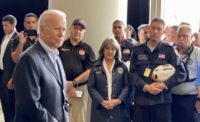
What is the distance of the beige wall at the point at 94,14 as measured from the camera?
4711 millimetres

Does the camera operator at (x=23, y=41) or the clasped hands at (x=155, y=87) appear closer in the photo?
the clasped hands at (x=155, y=87)

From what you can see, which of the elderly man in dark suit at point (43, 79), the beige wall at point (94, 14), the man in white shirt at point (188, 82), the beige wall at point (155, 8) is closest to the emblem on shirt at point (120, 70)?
the man in white shirt at point (188, 82)

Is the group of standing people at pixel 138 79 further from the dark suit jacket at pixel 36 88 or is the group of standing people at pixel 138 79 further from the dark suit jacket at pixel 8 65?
the dark suit jacket at pixel 36 88

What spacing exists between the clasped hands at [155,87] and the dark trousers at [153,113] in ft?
0.56

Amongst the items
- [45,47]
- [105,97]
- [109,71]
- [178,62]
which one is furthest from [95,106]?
[45,47]

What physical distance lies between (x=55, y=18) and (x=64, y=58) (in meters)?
1.93

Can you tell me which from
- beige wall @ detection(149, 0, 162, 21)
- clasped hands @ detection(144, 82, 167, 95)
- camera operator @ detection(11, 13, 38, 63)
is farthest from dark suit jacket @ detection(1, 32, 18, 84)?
beige wall @ detection(149, 0, 162, 21)

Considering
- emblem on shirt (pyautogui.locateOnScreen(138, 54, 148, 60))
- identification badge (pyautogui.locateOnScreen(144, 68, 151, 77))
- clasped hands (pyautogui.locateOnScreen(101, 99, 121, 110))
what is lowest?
clasped hands (pyautogui.locateOnScreen(101, 99, 121, 110))

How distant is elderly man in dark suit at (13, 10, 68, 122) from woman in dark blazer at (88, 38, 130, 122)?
1332 mm

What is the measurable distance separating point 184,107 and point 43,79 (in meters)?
2.08

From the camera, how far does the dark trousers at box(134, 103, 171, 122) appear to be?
3.77m

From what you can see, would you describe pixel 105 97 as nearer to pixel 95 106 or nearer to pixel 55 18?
pixel 95 106

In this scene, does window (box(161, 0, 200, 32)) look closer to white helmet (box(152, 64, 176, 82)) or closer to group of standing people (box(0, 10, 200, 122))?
group of standing people (box(0, 10, 200, 122))

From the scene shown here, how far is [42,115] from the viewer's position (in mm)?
2299
